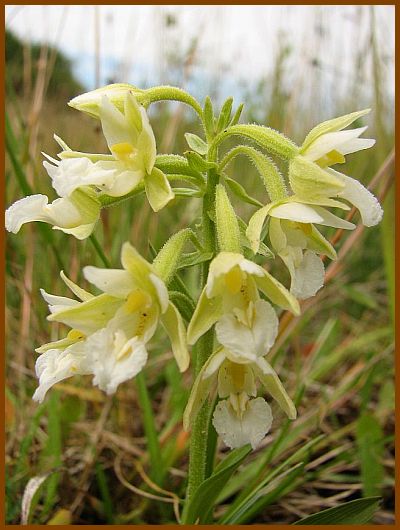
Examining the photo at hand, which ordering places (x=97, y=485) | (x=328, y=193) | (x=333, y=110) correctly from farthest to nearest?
(x=333, y=110) < (x=97, y=485) < (x=328, y=193)

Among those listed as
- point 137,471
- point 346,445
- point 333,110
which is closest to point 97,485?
point 137,471

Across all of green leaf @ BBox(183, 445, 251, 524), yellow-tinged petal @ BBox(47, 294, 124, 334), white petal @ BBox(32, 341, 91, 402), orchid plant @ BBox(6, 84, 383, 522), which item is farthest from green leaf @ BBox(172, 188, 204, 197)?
green leaf @ BBox(183, 445, 251, 524)

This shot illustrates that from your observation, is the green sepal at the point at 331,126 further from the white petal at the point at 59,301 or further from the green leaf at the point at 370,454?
the green leaf at the point at 370,454

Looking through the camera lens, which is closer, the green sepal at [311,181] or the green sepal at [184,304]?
the green sepal at [311,181]

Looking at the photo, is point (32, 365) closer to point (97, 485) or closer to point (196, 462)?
point (97, 485)

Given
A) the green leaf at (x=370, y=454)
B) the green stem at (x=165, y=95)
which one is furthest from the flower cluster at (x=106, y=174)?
the green leaf at (x=370, y=454)

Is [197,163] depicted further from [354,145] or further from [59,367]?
[59,367]

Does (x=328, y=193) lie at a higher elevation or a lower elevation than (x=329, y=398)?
higher
